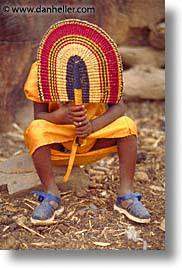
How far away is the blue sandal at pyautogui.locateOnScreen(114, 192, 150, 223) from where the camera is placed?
73.2 inches

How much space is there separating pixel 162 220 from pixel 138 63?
2.99 feet

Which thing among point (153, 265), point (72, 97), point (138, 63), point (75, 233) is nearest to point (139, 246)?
point (153, 265)

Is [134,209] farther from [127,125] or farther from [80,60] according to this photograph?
[80,60]

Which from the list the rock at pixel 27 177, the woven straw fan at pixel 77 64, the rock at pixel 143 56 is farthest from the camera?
the rock at pixel 143 56

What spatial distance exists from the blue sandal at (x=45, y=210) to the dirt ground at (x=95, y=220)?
0.02 meters

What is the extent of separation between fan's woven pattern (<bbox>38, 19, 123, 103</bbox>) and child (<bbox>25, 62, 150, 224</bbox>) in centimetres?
7

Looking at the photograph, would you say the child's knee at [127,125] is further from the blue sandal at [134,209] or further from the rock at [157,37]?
the rock at [157,37]

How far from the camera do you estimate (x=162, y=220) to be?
1.86m

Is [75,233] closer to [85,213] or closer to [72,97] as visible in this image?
[85,213]

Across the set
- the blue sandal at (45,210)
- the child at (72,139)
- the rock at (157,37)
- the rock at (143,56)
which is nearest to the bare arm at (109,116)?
the child at (72,139)

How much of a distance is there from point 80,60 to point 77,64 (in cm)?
2

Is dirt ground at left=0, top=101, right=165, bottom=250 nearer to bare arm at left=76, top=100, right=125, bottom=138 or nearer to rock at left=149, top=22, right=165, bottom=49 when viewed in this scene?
bare arm at left=76, top=100, right=125, bottom=138

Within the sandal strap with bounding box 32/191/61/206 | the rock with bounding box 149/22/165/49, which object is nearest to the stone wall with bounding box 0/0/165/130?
the rock with bounding box 149/22/165/49

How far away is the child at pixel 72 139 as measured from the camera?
6.03 feet
